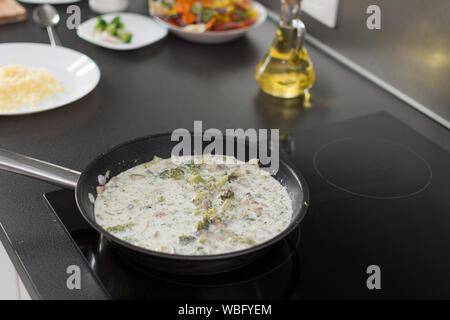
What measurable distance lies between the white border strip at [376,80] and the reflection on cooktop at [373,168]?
0.15m

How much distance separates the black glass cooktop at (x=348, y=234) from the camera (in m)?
0.93

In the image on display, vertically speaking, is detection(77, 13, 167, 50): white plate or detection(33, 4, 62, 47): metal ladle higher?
detection(33, 4, 62, 47): metal ladle

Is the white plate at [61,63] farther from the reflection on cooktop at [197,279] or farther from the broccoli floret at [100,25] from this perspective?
the reflection on cooktop at [197,279]

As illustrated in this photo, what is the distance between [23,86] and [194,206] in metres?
0.59

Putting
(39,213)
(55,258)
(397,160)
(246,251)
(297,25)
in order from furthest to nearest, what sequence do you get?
(297,25) → (397,160) → (39,213) → (55,258) → (246,251)

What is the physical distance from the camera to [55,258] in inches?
38.9

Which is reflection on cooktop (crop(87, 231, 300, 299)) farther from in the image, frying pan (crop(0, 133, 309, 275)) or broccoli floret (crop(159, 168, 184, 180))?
broccoli floret (crop(159, 168, 184, 180))

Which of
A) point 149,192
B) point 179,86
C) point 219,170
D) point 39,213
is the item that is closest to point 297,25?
point 179,86

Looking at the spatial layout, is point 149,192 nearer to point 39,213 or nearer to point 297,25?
point 39,213

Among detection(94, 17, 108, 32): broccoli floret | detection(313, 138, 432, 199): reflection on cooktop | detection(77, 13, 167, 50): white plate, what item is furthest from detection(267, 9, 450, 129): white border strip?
detection(94, 17, 108, 32): broccoli floret

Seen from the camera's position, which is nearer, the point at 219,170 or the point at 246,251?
the point at 246,251

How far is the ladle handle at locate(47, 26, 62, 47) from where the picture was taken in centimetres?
169

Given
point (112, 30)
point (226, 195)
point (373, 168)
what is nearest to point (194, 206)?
point (226, 195)

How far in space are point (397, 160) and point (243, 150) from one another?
0.36 m
